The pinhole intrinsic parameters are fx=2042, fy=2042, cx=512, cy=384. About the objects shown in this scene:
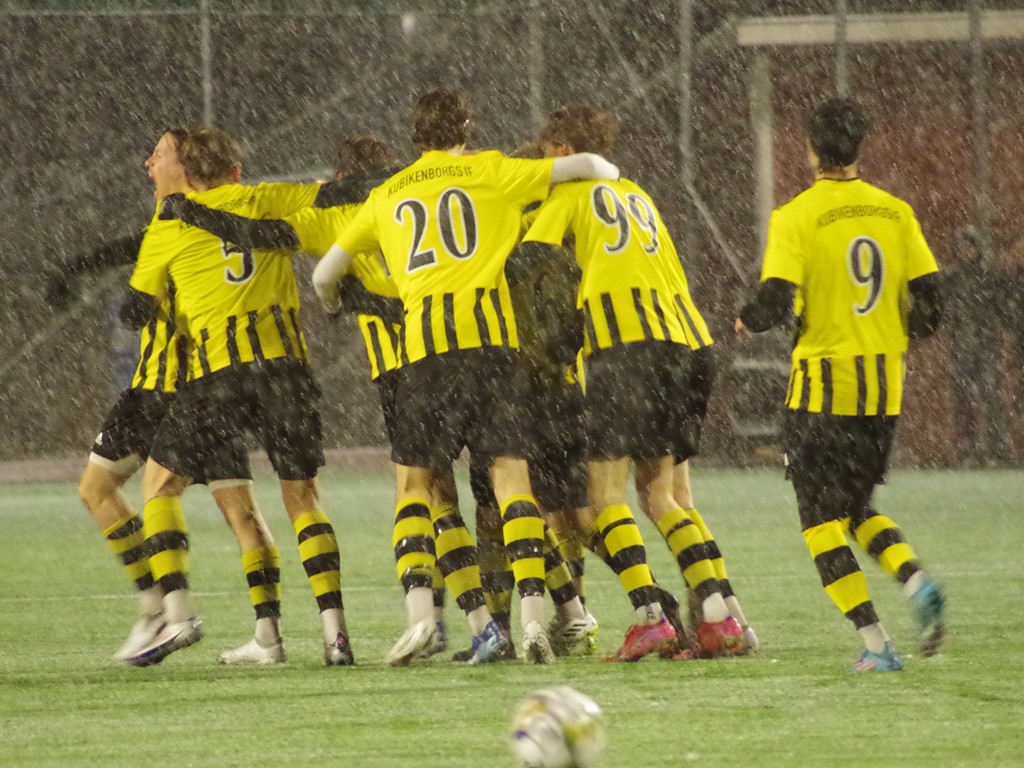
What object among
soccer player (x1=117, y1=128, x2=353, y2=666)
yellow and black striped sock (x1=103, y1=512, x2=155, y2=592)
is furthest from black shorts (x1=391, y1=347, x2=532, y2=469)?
yellow and black striped sock (x1=103, y1=512, x2=155, y2=592)

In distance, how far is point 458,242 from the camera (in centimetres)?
641

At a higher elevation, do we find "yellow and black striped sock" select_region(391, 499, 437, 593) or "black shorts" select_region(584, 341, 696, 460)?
"black shorts" select_region(584, 341, 696, 460)

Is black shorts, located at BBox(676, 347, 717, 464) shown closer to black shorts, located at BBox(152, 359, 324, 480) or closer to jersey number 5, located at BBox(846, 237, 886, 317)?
jersey number 5, located at BBox(846, 237, 886, 317)

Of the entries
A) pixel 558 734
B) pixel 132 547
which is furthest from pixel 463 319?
pixel 558 734

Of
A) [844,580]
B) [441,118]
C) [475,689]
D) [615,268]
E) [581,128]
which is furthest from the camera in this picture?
[581,128]

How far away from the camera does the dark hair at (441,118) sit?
6508 millimetres

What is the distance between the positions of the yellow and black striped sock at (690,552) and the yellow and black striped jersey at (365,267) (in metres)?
1.08

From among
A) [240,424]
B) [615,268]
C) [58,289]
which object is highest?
[58,289]

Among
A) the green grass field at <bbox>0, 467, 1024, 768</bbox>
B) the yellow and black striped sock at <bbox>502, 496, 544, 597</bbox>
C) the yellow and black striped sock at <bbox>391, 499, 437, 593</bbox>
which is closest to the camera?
the green grass field at <bbox>0, 467, 1024, 768</bbox>

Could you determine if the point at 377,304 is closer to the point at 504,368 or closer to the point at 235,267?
the point at 235,267

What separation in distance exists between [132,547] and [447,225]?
1878 mm

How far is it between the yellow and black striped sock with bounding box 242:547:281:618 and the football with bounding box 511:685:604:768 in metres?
2.81

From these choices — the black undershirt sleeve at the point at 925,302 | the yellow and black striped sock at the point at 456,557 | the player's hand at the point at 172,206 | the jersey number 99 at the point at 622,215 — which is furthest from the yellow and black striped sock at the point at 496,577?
the black undershirt sleeve at the point at 925,302

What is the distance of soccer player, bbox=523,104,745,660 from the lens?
656 centimetres
